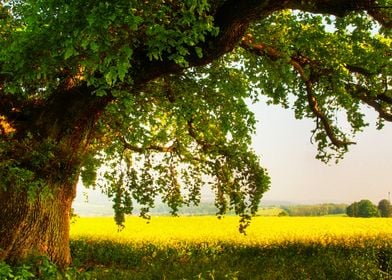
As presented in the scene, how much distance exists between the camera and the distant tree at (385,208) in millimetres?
88537

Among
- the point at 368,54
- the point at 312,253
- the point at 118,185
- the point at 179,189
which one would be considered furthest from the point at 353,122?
the point at 118,185

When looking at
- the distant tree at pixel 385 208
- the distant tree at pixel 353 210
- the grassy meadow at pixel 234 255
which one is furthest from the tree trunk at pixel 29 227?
the distant tree at pixel 385 208

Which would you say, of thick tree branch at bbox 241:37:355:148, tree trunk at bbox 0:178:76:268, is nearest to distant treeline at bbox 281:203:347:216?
thick tree branch at bbox 241:37:355:148

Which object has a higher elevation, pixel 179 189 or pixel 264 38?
pixel 264 38

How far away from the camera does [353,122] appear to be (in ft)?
54.7

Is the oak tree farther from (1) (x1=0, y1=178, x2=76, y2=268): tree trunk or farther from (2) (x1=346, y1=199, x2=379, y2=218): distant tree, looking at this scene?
(2) (x1=346, y1=199, x2=379, y2=218): distant tree

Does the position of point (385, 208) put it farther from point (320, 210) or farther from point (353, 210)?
point (320, 210)

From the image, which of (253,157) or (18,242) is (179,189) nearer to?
(253,157)

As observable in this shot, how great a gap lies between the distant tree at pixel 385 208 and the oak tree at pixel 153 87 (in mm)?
77824

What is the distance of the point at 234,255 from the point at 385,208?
7817 cm

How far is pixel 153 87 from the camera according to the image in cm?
1450

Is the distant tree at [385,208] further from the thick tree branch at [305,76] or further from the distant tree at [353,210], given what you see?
the thick tree branch at [305,76]

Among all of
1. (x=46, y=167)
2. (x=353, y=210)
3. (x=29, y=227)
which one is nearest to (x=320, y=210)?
(x=353, y=210)

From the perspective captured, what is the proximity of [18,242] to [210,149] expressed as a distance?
7432mm
